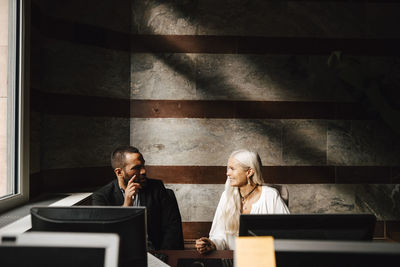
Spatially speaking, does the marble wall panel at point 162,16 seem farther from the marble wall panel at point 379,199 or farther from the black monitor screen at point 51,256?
the black monitor screen at point 51,256

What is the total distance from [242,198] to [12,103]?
2.23m

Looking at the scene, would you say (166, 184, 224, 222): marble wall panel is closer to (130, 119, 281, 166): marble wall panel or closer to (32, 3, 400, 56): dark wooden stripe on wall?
(130, 119, 281, 166): marble wall panel

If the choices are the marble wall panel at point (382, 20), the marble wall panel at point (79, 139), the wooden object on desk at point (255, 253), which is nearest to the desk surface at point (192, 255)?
the wooden object on desk at point (255, 253)

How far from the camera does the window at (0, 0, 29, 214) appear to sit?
2.82m

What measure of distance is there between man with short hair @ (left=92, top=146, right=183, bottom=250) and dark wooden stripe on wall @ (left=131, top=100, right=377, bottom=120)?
1.43m

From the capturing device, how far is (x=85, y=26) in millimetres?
3688

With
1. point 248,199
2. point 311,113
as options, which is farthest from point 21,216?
point 311,113

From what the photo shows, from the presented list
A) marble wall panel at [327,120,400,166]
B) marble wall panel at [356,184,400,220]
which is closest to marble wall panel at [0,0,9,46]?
marble wall panel at [327,120,400,166]

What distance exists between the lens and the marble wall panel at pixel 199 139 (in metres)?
4.07

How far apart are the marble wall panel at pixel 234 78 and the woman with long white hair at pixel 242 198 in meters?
1.68

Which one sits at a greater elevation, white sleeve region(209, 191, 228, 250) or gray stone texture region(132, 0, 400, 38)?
gray stone texture region(132, 0, 400, 38)

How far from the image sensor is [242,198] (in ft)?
8.68

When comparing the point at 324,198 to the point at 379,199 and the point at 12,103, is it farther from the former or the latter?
the point at 12,103

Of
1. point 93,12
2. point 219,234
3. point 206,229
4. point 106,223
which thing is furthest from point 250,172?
point 93,12
